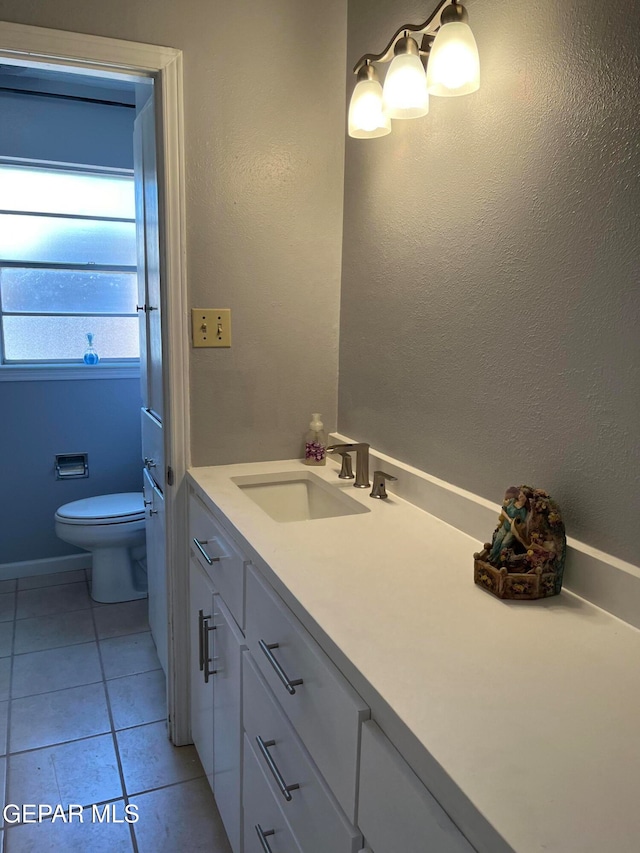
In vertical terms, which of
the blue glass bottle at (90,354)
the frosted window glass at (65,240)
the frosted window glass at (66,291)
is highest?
the frosted window glass at (65,240)

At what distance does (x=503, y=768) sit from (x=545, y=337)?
0.75m

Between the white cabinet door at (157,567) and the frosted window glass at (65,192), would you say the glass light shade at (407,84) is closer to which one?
the white cabinet door at (157,567)

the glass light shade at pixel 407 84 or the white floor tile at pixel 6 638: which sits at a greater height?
the glass light shade at pixel 407 84

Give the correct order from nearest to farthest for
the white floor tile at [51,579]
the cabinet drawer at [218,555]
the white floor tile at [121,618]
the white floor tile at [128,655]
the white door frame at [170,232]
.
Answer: the cabinet drawer at [218,555] < the white door frame at [170,232] < the white floor tile at [128,655] < the white floor tile at [121,618] < the white floor tile at [51,579]

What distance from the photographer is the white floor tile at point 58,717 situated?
2002 mm

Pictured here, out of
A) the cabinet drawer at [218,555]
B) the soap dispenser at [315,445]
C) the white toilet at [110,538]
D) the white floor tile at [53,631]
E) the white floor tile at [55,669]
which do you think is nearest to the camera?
the cabinet drawer at [218,555]

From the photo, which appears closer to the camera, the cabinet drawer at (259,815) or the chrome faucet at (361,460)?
the cabinet drawer at (259,815)

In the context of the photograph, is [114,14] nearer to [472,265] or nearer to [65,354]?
[472,265]

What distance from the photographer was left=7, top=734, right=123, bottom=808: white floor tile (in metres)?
1.77

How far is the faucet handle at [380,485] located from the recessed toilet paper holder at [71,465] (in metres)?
2.09

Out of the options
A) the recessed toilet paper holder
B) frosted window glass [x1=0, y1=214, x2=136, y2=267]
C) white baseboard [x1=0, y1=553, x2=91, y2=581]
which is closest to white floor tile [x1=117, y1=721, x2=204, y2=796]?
white baseboard [x1=0, y1=553, x2=91, y2=581]

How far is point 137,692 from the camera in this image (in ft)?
7.42

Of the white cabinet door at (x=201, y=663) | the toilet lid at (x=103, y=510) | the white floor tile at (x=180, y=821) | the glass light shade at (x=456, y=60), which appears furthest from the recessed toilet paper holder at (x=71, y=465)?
the glass light shade at (x=456, y=60)

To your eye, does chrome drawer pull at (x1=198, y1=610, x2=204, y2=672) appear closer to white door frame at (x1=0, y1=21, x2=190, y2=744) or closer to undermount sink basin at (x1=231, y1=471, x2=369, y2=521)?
white door frame at (x1=0, y1=21, x2=190, y2=744)
